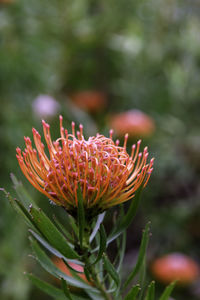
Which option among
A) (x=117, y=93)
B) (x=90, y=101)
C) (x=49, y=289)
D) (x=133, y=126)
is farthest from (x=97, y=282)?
(x=117, y=93)

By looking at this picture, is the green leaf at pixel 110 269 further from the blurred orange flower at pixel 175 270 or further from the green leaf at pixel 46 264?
the blurred orange flower at pixel 175 270

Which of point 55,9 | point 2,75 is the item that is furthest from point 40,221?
point 55,9

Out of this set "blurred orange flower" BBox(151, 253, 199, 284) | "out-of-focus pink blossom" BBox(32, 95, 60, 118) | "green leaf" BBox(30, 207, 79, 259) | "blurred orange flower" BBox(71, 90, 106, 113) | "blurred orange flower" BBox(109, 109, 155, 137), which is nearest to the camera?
"green leaf" BBox(30, 207, 79, 259)

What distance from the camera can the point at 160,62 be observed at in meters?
2.09

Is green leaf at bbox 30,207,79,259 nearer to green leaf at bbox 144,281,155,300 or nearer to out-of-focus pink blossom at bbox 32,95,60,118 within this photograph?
green leaf at bbox 144,281,155,300

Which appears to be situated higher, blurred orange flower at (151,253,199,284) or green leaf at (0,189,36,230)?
blurred orange flower at (151,253,199,284)

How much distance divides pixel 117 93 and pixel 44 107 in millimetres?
469

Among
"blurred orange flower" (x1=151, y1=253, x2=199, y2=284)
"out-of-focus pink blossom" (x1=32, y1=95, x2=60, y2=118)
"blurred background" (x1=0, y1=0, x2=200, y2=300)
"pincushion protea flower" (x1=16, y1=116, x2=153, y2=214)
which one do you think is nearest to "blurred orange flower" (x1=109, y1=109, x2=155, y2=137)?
"blurred background" (x1=0, y1=0, x2=200, y2=300)

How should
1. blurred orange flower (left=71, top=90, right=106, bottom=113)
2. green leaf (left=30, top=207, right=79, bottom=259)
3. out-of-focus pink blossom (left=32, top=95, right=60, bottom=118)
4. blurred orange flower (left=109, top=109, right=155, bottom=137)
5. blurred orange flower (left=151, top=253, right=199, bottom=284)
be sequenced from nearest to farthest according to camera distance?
1. green leaf (left=30, top=207, right=79, bottom=259)
2. blurred orange flower (left=151, top=253, right=199, bottom=284)
3. blurred orange flower (left=109, top=109, right=155, bottom=137)
4. out-of-focus pink blossom (left=32, top=95, right=60, bottom=118)
5. blurred orange flower (left=71, top=90, right=106, bottom=113)

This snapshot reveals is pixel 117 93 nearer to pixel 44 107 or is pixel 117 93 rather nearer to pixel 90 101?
pixel 90 101

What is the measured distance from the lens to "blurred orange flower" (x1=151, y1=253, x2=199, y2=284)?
1220 mm

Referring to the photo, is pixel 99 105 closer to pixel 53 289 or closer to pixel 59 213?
pixel 59 213

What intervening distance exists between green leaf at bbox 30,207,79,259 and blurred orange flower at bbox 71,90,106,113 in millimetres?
1426

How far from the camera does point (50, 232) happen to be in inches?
15.0
